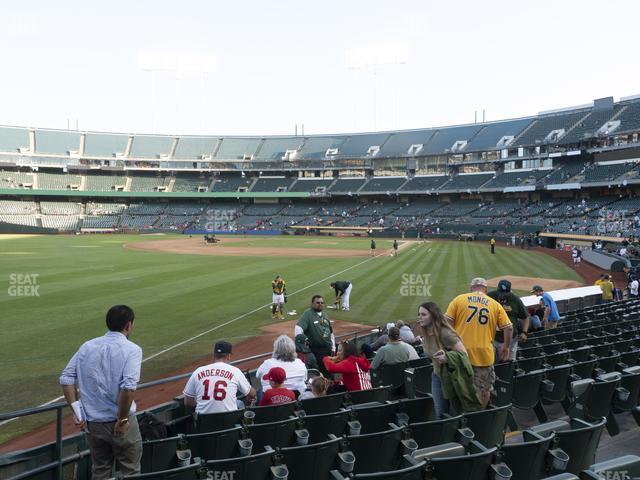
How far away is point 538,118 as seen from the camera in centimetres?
7588

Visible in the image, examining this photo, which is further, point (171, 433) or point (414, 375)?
point (414, 375)

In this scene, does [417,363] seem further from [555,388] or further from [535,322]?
[535,322]

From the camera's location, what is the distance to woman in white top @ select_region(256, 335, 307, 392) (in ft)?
22.5

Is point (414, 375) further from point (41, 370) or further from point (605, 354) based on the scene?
point (41, 370)

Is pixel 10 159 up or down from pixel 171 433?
up

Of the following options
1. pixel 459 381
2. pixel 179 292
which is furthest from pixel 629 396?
pixel 179 292

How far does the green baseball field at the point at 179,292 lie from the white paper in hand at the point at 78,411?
219 inches

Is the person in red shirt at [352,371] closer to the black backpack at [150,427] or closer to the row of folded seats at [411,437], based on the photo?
the row of folded seats at [411,437]

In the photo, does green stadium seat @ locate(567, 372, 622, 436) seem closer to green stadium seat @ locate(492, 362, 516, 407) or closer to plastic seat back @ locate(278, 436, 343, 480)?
green stadium seat @ locate(492, 362, 516, 407)

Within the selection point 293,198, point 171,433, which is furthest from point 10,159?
point 171,433

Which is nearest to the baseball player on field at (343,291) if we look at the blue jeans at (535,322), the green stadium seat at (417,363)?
the blue jeans at (535,322)

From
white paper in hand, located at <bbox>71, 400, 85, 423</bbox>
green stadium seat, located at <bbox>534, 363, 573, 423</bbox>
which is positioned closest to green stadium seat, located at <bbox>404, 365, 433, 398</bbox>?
green stadium seat, located at <bbox>534, 363, 573, 423</bbox>

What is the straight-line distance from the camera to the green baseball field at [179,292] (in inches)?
519

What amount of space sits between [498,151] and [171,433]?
7803 cm
